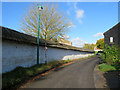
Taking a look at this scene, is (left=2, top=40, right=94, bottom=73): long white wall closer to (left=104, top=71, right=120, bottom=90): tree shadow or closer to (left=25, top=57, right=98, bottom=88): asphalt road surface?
(left=25, top=57, right=98, bottom=88): asphalt road surface

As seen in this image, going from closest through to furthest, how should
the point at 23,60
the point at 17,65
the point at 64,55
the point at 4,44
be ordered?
the point at 4,44
the point at 17,65
the point at 23,60
the point at 64,55

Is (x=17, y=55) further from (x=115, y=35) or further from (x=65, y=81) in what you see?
(x=115, y=35)

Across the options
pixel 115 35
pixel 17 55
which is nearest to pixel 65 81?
pixel 17 55

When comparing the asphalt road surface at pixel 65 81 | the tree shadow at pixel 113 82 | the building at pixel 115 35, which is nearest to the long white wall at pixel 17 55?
the asphalt road surface at pixel 65 81

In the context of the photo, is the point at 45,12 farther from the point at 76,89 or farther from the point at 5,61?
the point at 76,89

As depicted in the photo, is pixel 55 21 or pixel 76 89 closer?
pixel 76 89

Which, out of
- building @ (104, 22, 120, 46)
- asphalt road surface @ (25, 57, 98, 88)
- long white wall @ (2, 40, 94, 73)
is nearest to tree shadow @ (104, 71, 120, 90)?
asphalt road surface @ (25, 57, 98, 88)

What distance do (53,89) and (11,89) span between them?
2.23 metres

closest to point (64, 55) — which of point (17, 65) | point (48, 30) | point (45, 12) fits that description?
point (48, 30)

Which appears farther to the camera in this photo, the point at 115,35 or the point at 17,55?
the point at 115,35

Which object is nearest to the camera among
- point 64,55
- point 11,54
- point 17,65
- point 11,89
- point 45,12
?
point 11,89

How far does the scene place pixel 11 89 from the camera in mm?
5020

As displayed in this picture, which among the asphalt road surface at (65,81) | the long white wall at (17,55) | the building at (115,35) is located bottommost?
the asphalt road surface at (65,81)

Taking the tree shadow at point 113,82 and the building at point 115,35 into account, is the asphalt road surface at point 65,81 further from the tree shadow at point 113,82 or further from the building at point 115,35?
the building at point 115,35
